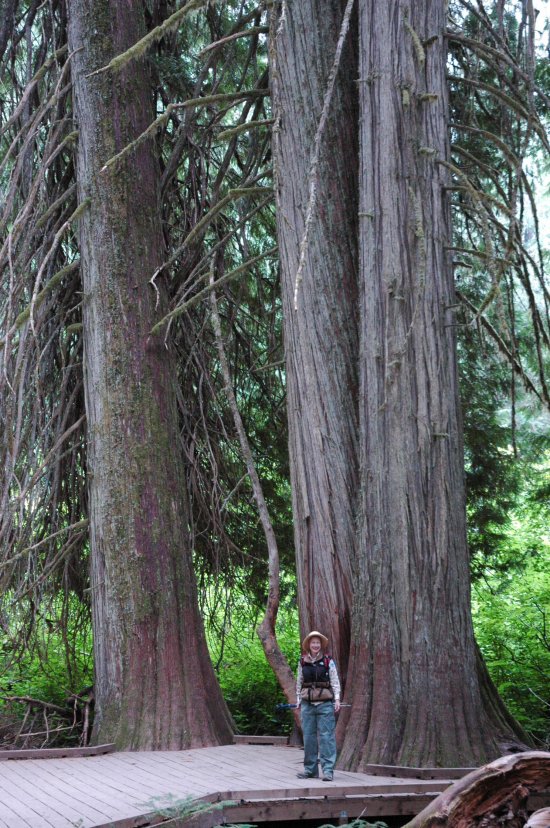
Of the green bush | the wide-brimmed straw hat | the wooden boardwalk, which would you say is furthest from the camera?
the green bush

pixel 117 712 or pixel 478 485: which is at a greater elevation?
pixel 478 485

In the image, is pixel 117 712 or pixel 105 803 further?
pixel 117 712

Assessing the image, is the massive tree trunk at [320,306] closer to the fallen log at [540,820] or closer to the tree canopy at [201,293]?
the tree canopy at [201,293]

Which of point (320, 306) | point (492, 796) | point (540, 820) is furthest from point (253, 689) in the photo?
point (540, 820)

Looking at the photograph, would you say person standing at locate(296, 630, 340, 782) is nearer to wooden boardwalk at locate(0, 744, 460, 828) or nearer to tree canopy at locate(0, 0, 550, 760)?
wooden boardwalk at locate(0, 744, 460, 828)

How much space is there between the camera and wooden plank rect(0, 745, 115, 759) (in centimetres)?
783

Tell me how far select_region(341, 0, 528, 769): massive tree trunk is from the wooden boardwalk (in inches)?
19.6

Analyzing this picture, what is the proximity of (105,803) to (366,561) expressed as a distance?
2523 millimetres

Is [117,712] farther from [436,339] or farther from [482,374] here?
[482,374]

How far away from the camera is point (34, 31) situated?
14.6 meters

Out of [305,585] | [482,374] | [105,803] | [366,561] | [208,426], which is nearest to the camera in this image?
[105,803]

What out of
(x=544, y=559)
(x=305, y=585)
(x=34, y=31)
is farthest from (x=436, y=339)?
(x=34, y=31)

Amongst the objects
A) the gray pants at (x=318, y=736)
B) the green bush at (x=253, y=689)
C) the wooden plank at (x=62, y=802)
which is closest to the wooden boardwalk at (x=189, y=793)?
the wooden plank at (x=62, y=802)

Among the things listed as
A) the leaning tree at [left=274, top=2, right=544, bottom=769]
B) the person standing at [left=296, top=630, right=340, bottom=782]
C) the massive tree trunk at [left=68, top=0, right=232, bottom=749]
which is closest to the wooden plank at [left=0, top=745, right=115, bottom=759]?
the massive tree trunk at [left=68, top=0, right=232, bottom=749]
